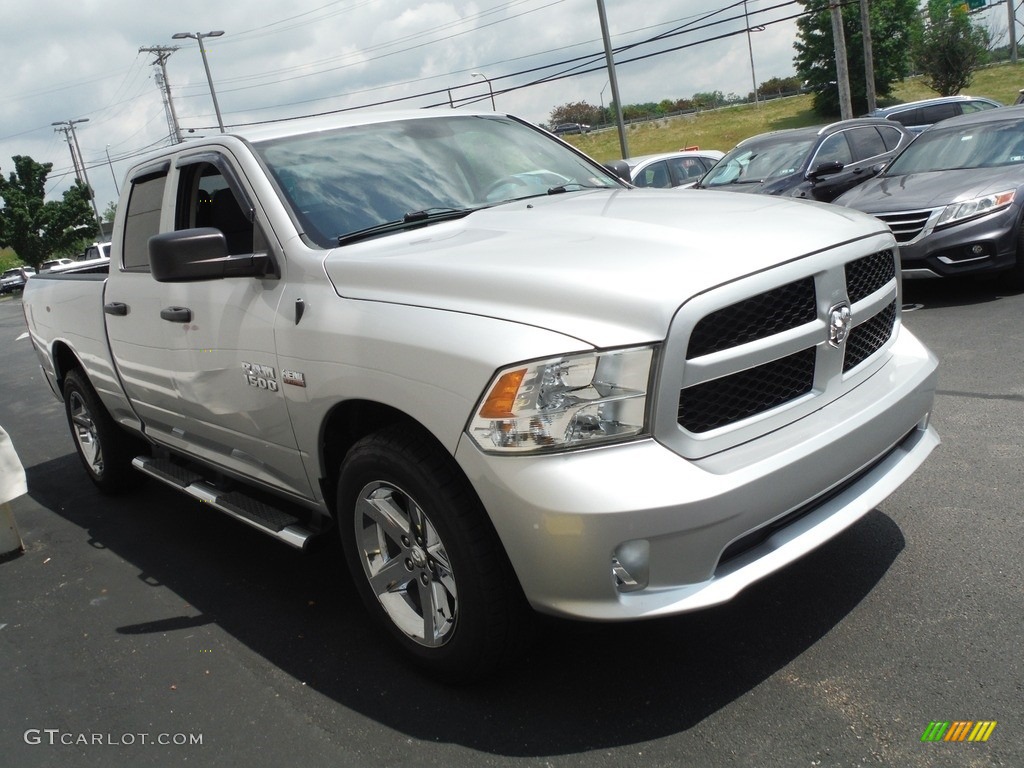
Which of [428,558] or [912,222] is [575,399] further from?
[912,222]

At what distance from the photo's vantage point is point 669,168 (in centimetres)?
1538

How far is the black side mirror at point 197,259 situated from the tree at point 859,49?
66.2 meters

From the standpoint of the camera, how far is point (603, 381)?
2.53 metres

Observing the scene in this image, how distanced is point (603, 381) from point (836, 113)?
66.2 meters

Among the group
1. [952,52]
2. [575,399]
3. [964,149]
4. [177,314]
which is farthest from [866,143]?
[952,52]

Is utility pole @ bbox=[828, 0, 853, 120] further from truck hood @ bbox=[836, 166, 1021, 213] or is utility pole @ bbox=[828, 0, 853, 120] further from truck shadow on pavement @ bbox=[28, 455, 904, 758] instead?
truck shadow on pavement @ bbox=[28, 455, 904, 758]

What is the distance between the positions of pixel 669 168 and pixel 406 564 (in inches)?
A: 522

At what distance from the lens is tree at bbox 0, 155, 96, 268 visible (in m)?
54.2

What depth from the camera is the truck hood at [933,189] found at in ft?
27.2

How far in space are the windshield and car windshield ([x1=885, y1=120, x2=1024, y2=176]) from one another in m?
6.15

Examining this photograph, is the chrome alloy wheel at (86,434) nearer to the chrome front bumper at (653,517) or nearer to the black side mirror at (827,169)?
the chrome front bumper at (653,517)

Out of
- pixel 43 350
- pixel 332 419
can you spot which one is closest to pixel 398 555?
pixel 332 419

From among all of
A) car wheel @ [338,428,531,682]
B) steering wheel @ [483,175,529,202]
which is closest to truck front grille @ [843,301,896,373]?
car wheel @ [338,428,531,682]

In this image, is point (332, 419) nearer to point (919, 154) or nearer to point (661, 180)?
point (919, 154)
